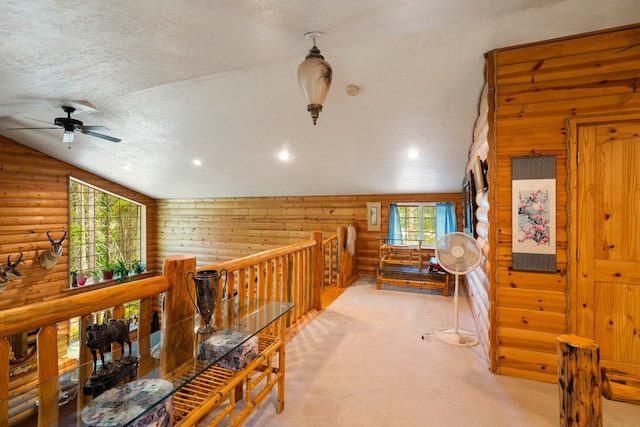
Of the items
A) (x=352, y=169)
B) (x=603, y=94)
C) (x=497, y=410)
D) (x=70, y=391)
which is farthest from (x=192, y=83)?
(x=497, y=410)

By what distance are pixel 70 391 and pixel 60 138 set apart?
6218mm

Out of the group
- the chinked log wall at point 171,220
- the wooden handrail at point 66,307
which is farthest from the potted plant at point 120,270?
the wooden handrail at point 66,307

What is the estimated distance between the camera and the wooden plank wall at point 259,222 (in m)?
6.58

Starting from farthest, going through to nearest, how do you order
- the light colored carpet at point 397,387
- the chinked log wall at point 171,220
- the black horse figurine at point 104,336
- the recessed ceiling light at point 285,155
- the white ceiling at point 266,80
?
the chinked log wall at point 171,220
the recessed ceiling light at point 285,155
the light colored carpet at point 397,387
the white ceiling at point 266,80
the black horse figurine at point 104,336

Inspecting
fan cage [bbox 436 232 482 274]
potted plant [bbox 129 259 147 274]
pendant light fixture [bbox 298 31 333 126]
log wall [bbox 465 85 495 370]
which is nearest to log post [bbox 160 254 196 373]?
pendant light fixture [bbox 298 31 333 126]

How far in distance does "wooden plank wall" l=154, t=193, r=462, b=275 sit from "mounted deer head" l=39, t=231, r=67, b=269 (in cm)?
284

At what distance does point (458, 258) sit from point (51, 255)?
7758 mm

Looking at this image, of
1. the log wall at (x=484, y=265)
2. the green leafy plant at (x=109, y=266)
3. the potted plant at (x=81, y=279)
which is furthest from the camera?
the green leafy plant at (x=109, y=266)

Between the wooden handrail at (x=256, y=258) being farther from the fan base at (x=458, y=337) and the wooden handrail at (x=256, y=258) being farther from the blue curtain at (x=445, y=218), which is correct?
the blue curtain at (x=445, y=218)

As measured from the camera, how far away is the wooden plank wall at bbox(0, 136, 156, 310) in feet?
18.6

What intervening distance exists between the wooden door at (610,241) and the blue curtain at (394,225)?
13.3ft

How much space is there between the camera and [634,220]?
2.22 m

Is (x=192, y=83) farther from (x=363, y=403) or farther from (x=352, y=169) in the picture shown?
(x=363, y=403)

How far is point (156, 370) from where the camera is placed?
143cm
